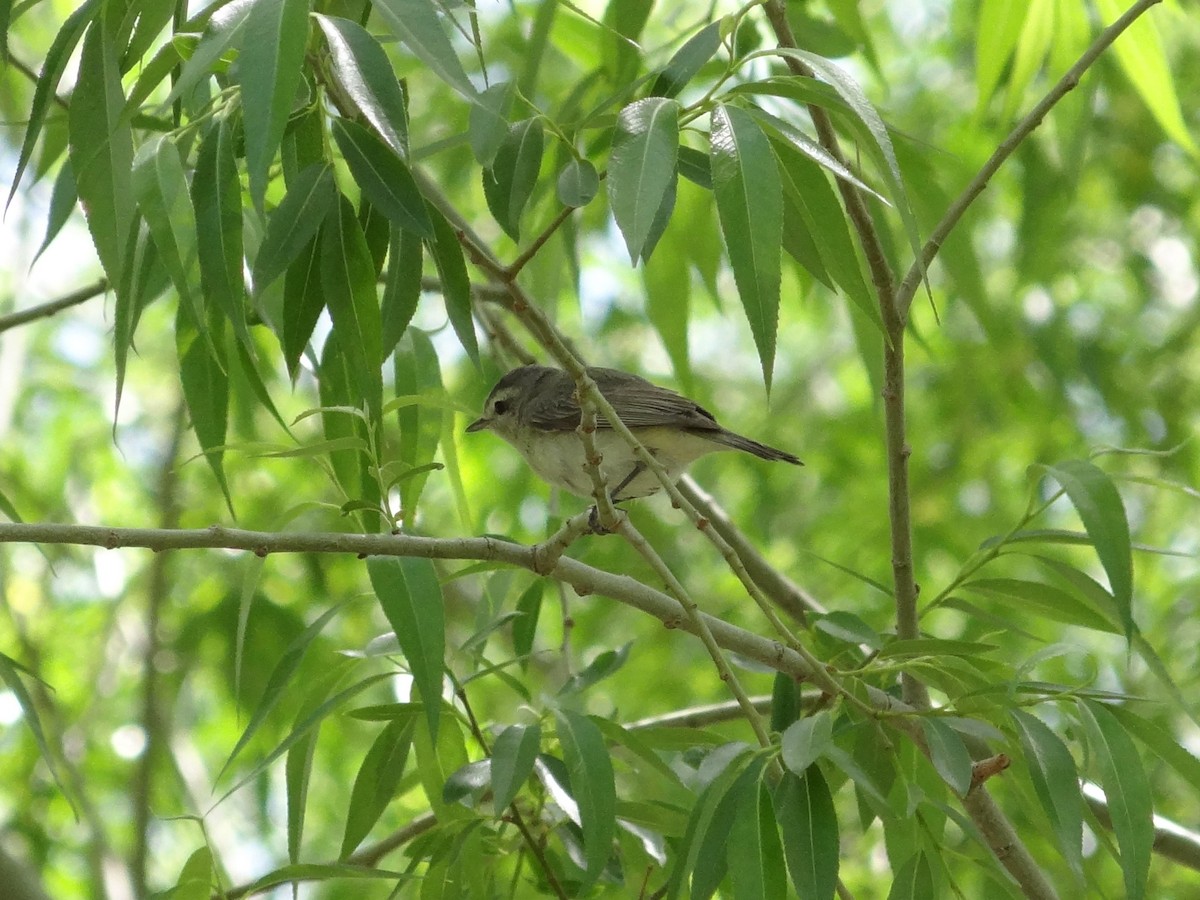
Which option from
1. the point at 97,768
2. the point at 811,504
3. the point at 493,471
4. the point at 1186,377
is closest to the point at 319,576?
the point at 493,471

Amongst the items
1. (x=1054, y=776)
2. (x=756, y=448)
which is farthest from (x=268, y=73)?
(x=756, y=448)

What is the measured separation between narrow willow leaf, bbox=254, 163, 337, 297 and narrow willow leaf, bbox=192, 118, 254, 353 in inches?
1.5

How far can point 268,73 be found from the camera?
1.43 m

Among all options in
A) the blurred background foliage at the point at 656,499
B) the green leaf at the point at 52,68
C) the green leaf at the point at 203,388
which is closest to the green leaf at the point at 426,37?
the green leaf at the point at 52,68

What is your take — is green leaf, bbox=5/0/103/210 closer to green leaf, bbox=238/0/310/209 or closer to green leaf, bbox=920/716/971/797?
green leaf, bbox=238/0/310/209

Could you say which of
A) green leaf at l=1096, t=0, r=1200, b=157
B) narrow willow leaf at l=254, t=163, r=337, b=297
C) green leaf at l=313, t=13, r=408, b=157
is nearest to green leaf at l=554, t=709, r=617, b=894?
narrow willow leaf at l=254, t=163, r=337, b=297

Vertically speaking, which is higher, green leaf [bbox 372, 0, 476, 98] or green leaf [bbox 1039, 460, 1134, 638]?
green leaf [bbox 372, 0, 476, 98]

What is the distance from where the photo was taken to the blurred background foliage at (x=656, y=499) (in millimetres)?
3805

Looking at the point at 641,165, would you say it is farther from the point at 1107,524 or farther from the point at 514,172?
the point at 1107,524

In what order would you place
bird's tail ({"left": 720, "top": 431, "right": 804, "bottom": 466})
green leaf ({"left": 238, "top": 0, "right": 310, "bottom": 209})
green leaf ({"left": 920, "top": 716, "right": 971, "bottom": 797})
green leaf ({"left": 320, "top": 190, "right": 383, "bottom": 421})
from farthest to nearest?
bird's tail ({"left": 720, "top": 431, "right": 804, "bottom": 466}) → green leaf ({"left": 320, "top": 190, "right": 383, "bottom": 421}) → green leaf ({"left": 920, "top": 716, "right": 971, "bottom": 797}) → green leaf ({"left": 238, "top": 0, "right": 310, "bottom": 209})

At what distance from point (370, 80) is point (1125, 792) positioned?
135 cm

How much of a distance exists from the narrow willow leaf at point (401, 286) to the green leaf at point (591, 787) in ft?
2.11

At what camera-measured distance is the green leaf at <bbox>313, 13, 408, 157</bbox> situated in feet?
5.17

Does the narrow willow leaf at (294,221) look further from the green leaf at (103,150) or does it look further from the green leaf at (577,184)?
the green leaf at (577,184)
